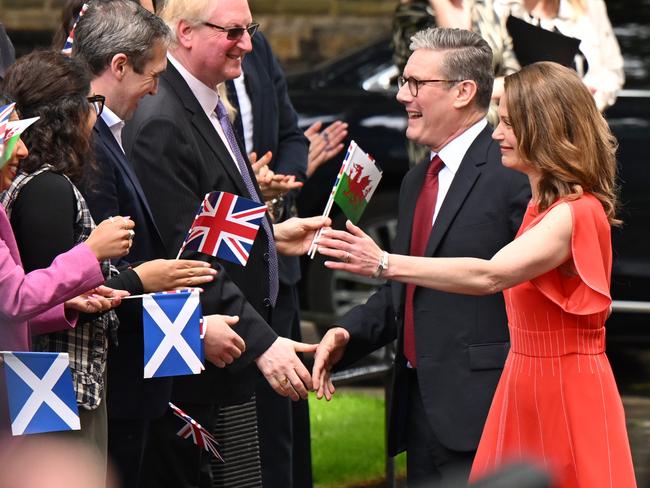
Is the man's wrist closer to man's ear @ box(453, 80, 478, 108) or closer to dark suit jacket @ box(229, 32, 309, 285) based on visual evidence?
man's ear @ box(453, 80, 478, 108)

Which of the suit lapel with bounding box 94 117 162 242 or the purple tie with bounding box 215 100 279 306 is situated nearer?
the suit lapel with bounding box 94 117 162 242

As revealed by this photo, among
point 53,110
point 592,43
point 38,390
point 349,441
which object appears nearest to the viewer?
point 38,390

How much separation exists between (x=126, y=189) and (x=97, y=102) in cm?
35

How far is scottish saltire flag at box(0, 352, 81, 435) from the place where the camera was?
4.20 meters

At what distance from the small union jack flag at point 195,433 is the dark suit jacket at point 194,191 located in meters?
0.08

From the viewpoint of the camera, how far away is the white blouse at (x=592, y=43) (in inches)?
273

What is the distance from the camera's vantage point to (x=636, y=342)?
963 cm

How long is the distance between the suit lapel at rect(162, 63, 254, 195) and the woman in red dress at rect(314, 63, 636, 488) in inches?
29.5

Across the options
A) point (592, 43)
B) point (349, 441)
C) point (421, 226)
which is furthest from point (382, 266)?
point (349, 441)

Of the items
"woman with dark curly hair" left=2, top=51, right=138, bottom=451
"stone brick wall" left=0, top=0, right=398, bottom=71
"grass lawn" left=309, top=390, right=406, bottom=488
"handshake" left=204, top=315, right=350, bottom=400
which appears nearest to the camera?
"woman with dark curly hair" left=2, top=51, right=138, bottom=451

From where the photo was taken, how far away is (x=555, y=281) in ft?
15.0

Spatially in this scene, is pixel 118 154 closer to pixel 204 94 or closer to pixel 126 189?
pixel 126 189

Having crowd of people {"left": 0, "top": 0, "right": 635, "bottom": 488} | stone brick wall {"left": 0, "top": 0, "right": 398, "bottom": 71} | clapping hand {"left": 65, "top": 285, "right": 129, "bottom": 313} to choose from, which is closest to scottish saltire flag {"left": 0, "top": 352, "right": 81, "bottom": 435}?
crowd of people {"left": 0, "top": 0, "right": 635, "bottom": 488}

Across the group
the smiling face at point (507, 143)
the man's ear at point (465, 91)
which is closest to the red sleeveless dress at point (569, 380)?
the smiling face at point (507, 143)
